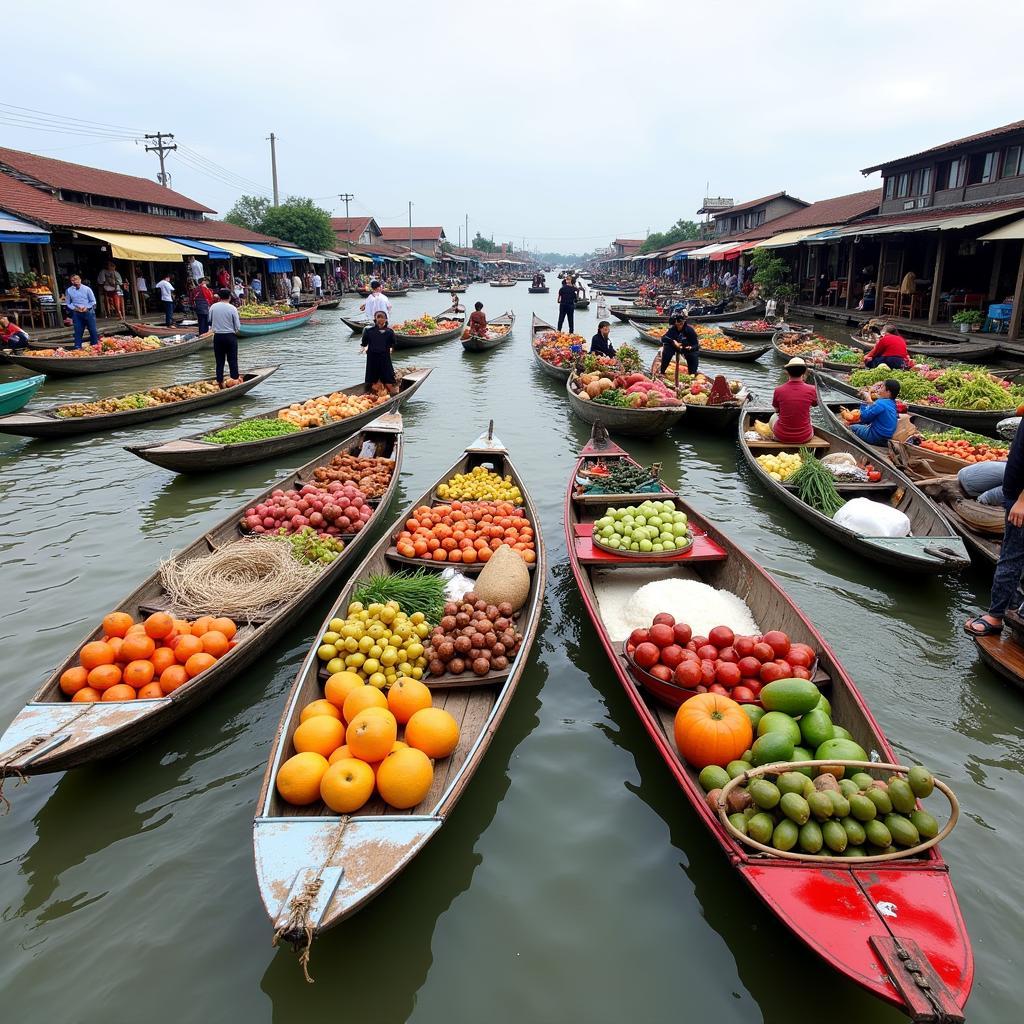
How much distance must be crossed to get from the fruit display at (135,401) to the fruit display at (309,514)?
239 inches

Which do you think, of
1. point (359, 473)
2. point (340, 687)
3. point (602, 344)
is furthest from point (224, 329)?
point (340, 687)

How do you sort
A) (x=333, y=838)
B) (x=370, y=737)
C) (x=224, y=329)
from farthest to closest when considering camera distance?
(x=224, y=329) < (x=370, y=737) < (x=333, y=838)

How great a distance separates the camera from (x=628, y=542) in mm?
5473

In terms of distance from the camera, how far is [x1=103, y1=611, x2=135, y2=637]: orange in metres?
4.22

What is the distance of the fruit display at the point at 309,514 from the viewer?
605cm

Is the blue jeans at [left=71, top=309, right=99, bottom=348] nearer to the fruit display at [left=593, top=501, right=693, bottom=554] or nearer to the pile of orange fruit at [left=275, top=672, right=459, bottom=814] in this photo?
the fruit display at [left=593, top=501, right=693, bottom=554]

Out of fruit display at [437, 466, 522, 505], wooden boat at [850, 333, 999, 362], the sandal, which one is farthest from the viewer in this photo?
wooden boat at [850, 333, 999, 362]

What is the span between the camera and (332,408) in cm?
1073

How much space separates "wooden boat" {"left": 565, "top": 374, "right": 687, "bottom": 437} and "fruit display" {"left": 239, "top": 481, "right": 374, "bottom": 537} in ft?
16.4

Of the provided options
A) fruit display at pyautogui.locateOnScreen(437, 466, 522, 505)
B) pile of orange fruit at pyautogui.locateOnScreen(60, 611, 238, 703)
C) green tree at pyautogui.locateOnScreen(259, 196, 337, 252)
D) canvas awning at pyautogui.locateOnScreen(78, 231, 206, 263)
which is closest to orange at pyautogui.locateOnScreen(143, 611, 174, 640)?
pile of orange fruit at pyautogui.locateOnScreen(60, 611, 238, 703)

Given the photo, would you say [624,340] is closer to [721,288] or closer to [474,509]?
[721,288]

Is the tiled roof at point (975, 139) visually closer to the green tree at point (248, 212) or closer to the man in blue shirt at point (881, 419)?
the man in blue shirt at point (881, 419)

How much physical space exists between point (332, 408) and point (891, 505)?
309 inches

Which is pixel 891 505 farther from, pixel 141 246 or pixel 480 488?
pixel 141 246
